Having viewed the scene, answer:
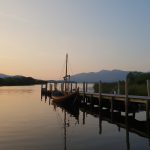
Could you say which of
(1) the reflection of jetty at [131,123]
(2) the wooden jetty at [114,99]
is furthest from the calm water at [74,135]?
(2) the wooden jetty at [114,99]

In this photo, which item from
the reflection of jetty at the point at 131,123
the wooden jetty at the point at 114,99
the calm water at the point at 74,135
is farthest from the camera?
the wooden jetty at the point at 114,99

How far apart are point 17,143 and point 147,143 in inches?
313

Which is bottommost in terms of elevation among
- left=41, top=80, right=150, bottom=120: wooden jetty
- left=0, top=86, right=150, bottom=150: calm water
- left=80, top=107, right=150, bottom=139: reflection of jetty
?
left=0, top=86, right=150, bottom=150: calm water

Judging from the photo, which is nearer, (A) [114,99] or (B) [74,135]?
A: (B) [74,135]

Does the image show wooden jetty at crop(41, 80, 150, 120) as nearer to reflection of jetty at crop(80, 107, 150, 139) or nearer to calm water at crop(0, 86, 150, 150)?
reflection of jetty at crop(80, 107, 150, 139)

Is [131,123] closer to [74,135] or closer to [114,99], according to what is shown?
[114,99]

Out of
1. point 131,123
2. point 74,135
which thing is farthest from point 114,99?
point 74,135

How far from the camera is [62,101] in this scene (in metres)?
48.5

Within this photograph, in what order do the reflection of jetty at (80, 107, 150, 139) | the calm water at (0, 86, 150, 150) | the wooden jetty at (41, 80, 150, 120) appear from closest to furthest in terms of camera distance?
the calm water at (0, 86, 150, 150)
the reflection of jetty at (80, 107, 150, 139)
the wooden jetty at (41, 80, 150, 120)

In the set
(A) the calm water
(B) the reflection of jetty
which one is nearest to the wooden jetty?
(B) the reflection of jetty

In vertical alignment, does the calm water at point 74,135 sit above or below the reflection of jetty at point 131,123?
below

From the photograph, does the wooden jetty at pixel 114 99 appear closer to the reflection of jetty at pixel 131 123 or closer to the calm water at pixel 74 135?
the reflection of jetty at pixel 131 123

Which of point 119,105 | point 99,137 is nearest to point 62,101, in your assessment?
point 119,105

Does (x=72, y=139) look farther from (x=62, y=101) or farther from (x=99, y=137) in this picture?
(x=62, y=101)
